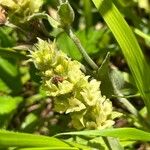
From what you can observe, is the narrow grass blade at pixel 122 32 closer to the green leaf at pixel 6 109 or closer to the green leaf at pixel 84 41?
the green leaf at pixel 84 41

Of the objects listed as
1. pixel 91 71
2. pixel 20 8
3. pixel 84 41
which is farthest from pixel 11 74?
pixel 20 8

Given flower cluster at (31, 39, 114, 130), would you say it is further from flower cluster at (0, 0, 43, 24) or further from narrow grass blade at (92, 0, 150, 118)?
narrow grass blade at (92, 0, 150, 118)

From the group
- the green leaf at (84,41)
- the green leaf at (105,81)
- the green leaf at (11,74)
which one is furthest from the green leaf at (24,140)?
the green leaf at (11,74)

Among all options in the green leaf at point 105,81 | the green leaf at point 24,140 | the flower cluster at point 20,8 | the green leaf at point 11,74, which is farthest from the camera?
the green leaf at point 11,74

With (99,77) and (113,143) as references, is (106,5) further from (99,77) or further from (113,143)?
(113,143)

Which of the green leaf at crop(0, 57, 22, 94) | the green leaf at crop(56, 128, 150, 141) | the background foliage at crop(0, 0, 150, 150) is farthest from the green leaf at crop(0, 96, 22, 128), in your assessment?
A: the green leaf at crop(56, 128, 150, 141)

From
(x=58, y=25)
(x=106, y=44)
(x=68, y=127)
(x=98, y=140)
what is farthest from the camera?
(x=106, y=44)

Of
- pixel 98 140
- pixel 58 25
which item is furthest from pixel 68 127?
pixel 58 25
